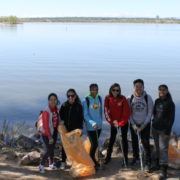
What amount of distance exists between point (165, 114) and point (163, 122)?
0.49 feet

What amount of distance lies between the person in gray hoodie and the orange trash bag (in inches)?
41.9

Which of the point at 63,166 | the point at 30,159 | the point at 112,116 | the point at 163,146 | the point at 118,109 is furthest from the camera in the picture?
the point at 30,159

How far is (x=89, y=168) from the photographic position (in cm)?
636

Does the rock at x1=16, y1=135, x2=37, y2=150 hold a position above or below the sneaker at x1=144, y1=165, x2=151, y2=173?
above

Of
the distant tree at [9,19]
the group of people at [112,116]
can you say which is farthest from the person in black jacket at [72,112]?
the distant tree at [9,19]

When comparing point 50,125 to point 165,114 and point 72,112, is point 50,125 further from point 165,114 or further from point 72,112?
point 165,114

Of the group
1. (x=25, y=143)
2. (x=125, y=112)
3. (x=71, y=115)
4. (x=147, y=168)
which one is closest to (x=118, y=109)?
(x=125, y=112)

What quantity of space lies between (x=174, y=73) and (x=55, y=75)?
7.72 m

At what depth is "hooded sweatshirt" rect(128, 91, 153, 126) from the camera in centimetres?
624

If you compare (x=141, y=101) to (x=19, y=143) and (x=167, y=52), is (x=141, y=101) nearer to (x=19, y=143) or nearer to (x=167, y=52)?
(x=19, y=143)

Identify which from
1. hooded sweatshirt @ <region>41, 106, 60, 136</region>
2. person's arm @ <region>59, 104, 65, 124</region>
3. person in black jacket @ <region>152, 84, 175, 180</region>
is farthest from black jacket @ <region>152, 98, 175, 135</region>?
hooded sweatshirt @ <region>41, 106, 60, 136</region>

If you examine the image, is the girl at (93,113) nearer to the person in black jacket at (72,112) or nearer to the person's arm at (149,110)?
the person in black jacket at (72,112)

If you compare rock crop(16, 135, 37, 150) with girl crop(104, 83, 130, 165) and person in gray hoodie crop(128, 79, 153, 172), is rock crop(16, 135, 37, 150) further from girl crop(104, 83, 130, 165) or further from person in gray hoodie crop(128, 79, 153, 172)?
person in gray hoodie crop(128, 79, 153, 172)

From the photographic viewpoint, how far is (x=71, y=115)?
6.37 m
